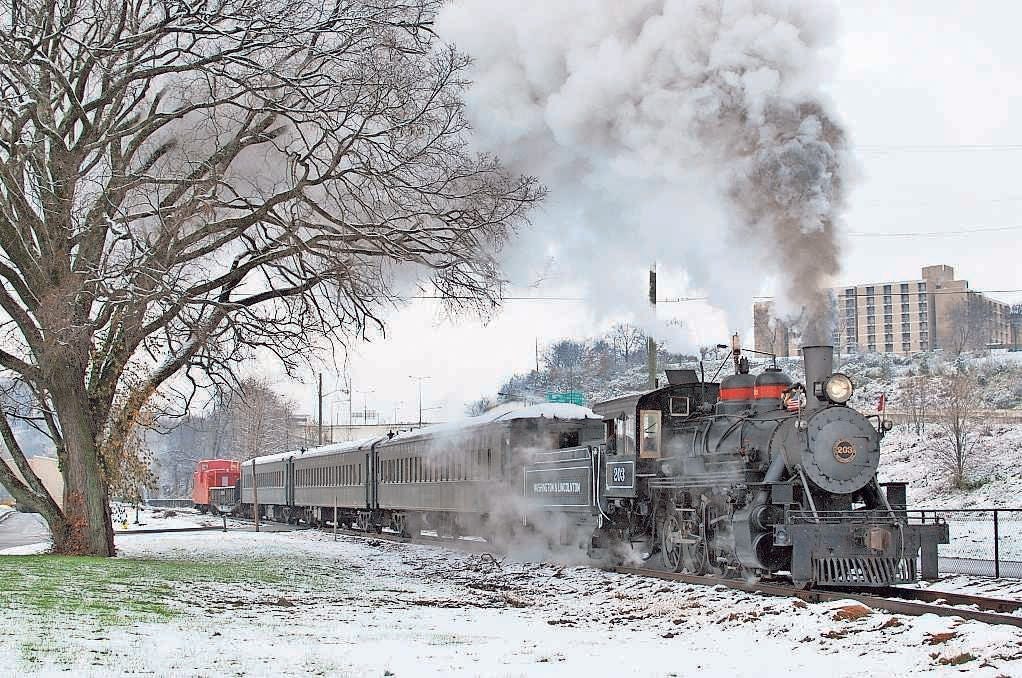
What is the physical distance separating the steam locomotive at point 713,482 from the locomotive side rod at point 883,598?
Answer: 341mm

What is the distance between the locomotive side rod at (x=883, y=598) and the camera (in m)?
10.2

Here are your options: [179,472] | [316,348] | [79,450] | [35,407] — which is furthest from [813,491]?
[179,472]

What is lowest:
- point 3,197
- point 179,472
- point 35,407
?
point 179,472

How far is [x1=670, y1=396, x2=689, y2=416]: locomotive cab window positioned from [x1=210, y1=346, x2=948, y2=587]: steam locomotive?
0.07ft

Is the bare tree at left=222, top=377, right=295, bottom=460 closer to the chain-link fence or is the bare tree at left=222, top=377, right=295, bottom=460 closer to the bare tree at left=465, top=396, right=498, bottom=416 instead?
the bare tree at left=465, top=396, right=498, bottom=416

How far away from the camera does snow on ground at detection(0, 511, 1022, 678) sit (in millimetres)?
8492

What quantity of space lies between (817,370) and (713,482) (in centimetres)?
212

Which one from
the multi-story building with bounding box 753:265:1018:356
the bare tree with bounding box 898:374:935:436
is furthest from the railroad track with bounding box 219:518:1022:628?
the multi-story building with bounding box 753:265:1018:356

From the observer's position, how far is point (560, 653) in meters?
9.57

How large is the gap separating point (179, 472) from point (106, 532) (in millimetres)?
100146

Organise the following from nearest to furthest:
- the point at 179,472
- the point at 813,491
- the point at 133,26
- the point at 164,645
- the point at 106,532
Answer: the point at 164,645 < the point at 813,491 < the point at 133,26 < the point at 106,532 < the point at 179,472

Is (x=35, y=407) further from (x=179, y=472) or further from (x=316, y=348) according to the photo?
(x=179, y=472)

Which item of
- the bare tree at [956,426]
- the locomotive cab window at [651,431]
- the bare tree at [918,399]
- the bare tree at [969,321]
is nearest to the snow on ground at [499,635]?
the locomotive cab window at [651,431]

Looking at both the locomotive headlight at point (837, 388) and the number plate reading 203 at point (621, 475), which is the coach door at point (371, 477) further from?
the locomotive headlight at point (837, 388)
